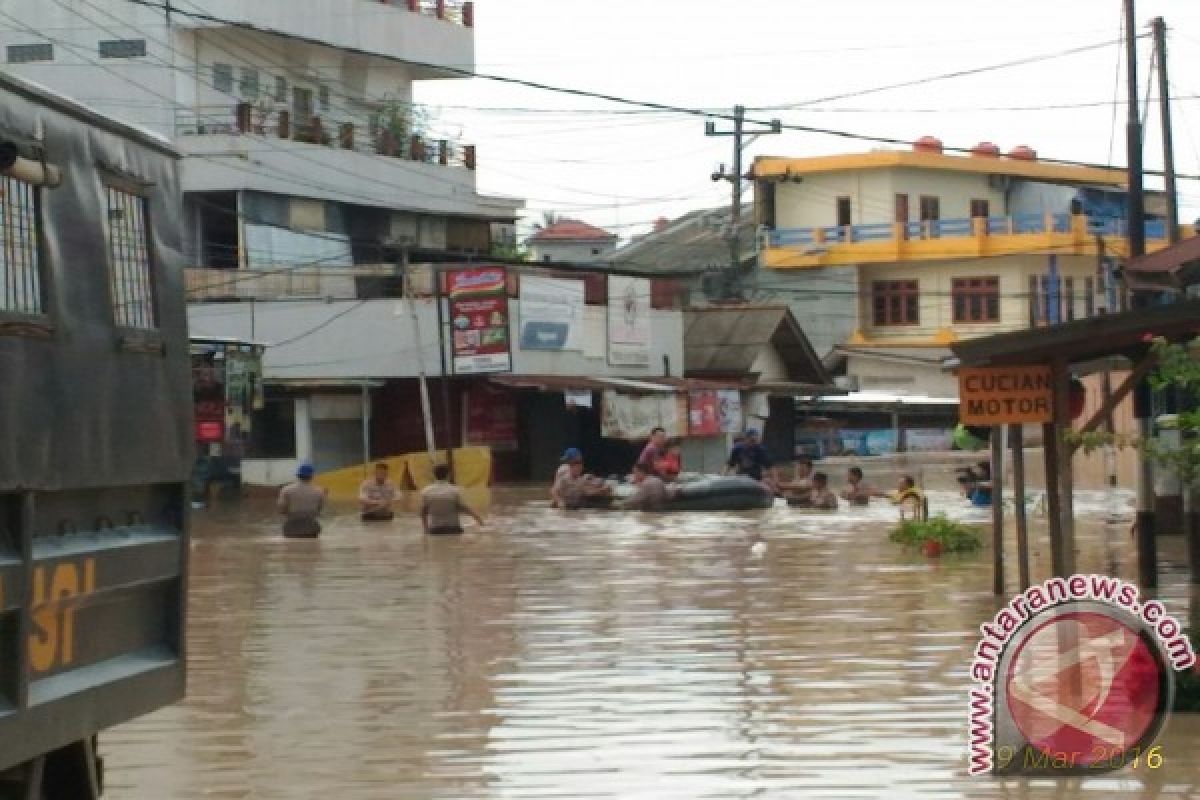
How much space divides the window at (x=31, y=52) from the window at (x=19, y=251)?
48.4 metres

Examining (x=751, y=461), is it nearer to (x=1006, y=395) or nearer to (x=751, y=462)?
(x=751, y=462)

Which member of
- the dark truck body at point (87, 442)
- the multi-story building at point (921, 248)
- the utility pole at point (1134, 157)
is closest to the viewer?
the dark truck body at point (87, 442)

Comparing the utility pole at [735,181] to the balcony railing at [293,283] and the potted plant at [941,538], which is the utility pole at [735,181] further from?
the potted plant at [941,538]

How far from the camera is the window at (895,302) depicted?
72562mm

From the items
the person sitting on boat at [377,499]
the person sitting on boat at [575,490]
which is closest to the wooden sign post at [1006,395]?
the person sitting on boat at [377,499]

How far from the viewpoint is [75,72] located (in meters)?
52.9

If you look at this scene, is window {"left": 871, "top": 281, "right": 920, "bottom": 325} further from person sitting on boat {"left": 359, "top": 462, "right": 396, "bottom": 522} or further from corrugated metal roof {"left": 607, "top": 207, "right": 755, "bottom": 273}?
person sitting on boat {"left": 359, "top": 462, "right": 396, "bottom": 522}

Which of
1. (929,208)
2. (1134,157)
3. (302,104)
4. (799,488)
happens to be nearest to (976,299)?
(929,208)

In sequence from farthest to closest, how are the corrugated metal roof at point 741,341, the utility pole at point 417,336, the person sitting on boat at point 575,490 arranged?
1. the corrugated metal roof at point 741,341
2. the utility pole at point 417,336
3. the person sitting on boat at point 575,490

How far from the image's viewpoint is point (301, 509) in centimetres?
3072

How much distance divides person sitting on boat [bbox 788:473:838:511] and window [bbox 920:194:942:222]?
35.9 metres

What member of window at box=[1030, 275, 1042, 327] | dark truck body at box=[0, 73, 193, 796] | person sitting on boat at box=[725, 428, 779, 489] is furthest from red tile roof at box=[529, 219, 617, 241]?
dark truck body at box=[0, 73, 193, 796]

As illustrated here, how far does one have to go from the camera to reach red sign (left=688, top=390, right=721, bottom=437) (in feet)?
177

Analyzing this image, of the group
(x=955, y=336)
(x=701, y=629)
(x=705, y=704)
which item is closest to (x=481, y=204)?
(x=955, y=336)
